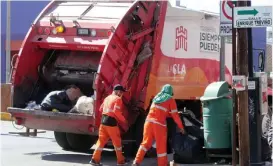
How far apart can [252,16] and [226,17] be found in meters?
0.55

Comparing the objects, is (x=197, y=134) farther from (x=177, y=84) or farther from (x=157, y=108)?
(x=177, y=84)

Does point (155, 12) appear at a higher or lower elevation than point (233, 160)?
higher

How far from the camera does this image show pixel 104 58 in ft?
31.6

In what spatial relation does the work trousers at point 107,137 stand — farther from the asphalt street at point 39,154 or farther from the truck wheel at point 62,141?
the truck wheel at point 62,141

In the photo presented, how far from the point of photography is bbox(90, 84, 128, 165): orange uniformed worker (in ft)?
30.9

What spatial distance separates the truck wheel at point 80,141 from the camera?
1159 cm

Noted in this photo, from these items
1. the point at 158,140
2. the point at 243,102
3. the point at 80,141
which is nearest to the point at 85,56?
the point at 80,141

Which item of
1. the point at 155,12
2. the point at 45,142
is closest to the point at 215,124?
the point at 155,12

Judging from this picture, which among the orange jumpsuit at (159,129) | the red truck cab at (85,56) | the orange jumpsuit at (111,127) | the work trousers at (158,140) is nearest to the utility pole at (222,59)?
the red truck cab at (85,56)

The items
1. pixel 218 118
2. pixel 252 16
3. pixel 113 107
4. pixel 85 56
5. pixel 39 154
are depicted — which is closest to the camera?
pixel 252 16

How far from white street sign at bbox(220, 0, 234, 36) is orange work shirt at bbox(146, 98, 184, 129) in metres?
1.42

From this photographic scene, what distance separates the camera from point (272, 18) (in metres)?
8.30

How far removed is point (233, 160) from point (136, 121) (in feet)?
7.65

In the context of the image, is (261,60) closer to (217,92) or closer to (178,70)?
(178,70)
